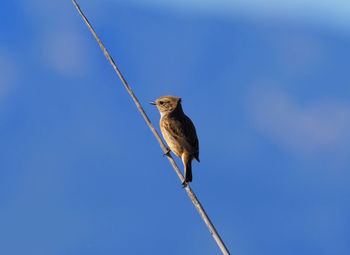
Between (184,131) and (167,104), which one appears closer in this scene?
(184,131)

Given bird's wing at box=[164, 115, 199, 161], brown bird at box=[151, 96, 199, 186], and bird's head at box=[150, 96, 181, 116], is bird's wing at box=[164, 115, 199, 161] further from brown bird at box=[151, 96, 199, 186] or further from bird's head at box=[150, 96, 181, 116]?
bird's head at box=[150, 96, 181, 116]

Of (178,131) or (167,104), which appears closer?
(178,131)

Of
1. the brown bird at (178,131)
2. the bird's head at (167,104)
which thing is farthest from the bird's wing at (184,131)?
the bird's head at (167,104)

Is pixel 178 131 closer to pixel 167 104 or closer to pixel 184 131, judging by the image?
pixel 184 131

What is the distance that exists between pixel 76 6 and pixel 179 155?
8.68ft

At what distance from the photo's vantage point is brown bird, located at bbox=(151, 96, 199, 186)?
5.55m

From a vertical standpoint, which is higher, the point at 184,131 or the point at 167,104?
the point at 167,104

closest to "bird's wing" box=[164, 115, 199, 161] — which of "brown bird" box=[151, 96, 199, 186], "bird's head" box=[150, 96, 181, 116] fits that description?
"brown bird" box=[151, 96, 199, 186]

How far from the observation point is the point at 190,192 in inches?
118

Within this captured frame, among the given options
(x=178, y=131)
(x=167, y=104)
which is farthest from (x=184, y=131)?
(x=167, y=104)

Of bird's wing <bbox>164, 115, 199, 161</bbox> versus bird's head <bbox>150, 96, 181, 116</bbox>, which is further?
bird's head <bbox>150, 96, 181, 116</bbox>

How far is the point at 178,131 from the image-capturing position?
5770 millimetres

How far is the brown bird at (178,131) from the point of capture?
555cm

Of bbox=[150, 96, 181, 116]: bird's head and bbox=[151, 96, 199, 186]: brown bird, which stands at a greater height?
bbox=[150, 96, 181, 116]: bird's head
